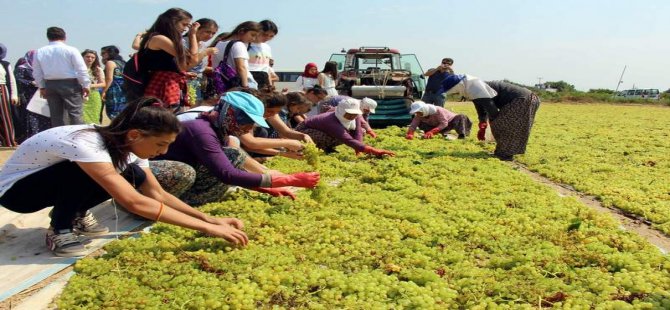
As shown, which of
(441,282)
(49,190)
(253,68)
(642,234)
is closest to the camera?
(441,282)

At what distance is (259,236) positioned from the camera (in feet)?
11.5

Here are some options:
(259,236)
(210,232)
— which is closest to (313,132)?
(259,236)

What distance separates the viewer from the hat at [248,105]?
3.93 meters

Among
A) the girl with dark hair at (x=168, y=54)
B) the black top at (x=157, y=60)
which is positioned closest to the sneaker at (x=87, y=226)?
the girl with dark hair at (x=168, y=54)

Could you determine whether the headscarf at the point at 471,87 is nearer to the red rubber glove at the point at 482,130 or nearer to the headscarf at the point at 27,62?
the red rubber glove at the point at 482,130

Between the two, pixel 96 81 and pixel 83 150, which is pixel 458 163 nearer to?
pixel 83 150

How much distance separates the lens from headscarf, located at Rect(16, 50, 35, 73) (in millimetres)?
7961

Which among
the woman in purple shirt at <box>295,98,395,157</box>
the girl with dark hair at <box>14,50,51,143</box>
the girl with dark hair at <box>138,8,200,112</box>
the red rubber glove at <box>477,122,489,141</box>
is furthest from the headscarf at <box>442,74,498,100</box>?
the girl with dark hair at <box>14,50,51,143</box>

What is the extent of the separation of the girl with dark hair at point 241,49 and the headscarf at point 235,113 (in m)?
1.73

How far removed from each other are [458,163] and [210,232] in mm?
4395

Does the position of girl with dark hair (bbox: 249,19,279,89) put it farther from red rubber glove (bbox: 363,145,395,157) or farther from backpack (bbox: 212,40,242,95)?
red rubber glove (bbox: 363,145,395,157)

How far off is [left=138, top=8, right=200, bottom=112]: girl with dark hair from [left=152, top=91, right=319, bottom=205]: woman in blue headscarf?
3.16 feet

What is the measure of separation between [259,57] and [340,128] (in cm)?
135

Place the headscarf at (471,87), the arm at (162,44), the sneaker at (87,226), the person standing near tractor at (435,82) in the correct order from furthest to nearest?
the person standing near tractor at (435,82)
the headscarf at (471,87)
the arm at (162,44)
the sneaker at (87,226)
